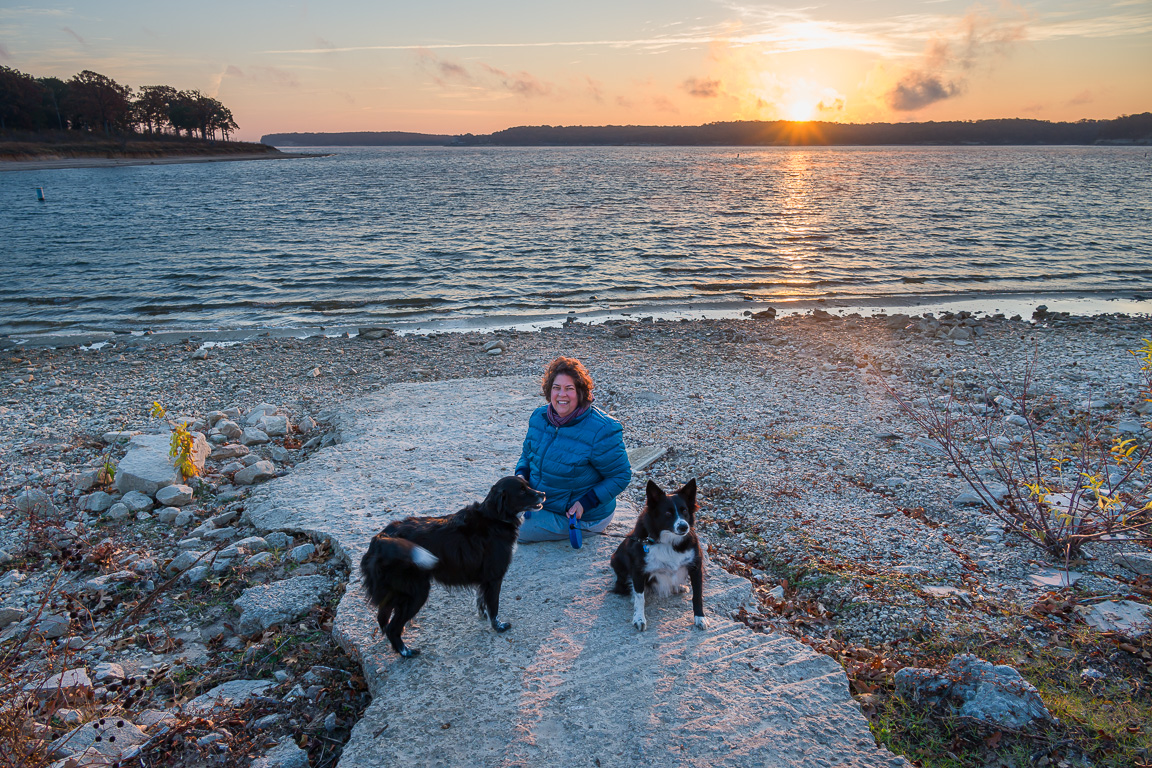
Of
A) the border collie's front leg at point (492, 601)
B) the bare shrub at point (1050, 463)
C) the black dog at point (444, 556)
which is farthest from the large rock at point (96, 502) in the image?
the bare shrub at point (1050, 463)

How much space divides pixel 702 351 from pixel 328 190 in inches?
2237

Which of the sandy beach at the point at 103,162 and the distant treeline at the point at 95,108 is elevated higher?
the distant treeline at the point at 95,108

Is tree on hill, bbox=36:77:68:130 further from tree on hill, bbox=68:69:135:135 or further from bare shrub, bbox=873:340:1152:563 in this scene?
bare shrub, bbox=873:340:1152:563

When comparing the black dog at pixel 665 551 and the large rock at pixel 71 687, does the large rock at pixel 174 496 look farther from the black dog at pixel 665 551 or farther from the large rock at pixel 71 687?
the black dog at pixel 665 551

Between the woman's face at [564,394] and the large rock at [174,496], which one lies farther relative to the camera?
the large rock at [174,496]

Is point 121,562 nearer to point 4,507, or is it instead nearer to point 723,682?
point 4,507

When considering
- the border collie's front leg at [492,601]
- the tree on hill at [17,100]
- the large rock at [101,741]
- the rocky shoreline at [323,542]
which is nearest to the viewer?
the large rock at [101,741]

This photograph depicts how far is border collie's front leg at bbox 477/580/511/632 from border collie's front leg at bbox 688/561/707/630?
1.32 m

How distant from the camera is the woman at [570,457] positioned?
500 cm

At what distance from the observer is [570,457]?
200 inches

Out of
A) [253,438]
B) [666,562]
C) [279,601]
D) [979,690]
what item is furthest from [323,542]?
[979,690]

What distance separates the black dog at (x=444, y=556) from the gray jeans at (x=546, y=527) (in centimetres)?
111

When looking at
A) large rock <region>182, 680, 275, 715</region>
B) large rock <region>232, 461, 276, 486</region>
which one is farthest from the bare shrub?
large rock <region>232, 461, 276, 486</region>

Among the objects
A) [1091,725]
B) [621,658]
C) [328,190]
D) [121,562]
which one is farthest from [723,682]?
[328,190]
